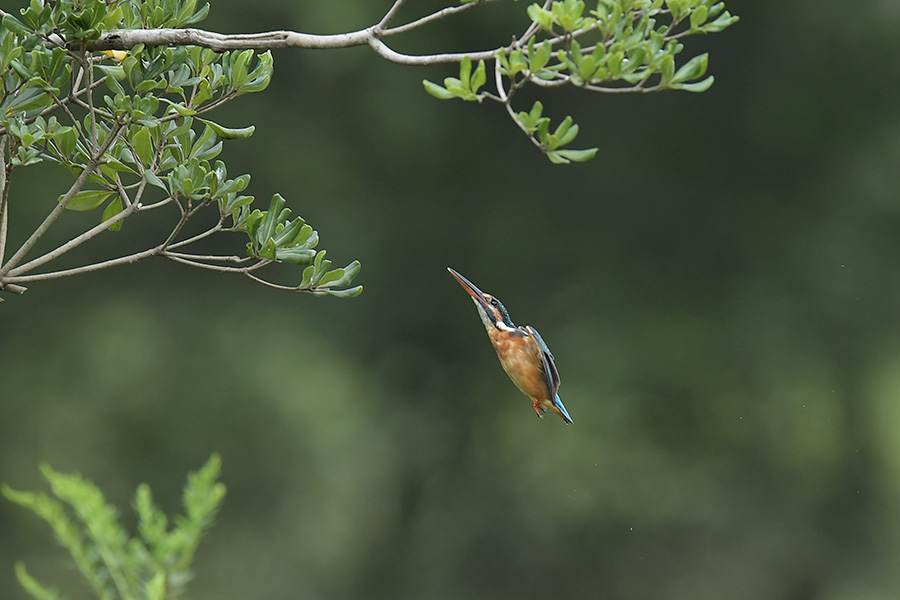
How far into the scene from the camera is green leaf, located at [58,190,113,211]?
137 cm

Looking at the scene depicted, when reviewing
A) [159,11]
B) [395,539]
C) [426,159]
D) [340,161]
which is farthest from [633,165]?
[159,11]

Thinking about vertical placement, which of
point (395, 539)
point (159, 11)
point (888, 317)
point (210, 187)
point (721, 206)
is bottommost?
point (395, 539)

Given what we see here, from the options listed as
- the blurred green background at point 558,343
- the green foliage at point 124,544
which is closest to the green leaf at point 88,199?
the green foliage at point 124,544

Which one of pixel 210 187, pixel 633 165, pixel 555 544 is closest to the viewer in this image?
pixel 210 187

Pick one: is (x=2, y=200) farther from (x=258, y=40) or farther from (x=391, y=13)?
(x=391, y=13)

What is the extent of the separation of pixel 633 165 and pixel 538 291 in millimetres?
851

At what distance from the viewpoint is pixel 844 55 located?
5.77 metres

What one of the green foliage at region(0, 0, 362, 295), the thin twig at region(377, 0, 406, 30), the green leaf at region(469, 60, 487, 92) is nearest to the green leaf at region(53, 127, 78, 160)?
the green foliage at region(0, 0, 362, 295)

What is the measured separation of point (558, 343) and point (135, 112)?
4.72 m

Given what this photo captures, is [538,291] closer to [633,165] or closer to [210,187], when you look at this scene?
[633,165]

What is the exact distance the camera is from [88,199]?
1381 mm

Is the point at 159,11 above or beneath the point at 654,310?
above

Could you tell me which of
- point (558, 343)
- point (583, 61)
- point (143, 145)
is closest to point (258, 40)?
point (143, 145)

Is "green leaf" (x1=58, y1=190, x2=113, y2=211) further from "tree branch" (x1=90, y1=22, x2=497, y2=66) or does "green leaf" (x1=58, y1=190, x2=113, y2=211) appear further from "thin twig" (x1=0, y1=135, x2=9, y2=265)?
"tree branch" (x1=90, y1=22, x2=497, y2=66)
